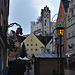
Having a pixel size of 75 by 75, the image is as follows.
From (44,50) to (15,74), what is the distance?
214 ft

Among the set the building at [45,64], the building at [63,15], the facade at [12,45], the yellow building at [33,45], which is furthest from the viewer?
the yellow building at [33,45]

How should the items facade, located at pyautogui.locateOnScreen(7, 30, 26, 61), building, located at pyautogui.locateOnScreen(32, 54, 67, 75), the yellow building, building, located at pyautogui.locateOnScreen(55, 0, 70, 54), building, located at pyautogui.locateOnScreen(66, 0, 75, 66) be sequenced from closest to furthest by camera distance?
facade, located at pyautogui.locateOnScreen(7, 30, 26, 61), building, located at pyautogui.locateOnScreen(32, 54, 67, 75), building, located at pyautogui.locateOnScreen(66, 0, 75, 66), building, located at pyautogui.locateOnScreen(55, 0, 70, 54), the yellow building

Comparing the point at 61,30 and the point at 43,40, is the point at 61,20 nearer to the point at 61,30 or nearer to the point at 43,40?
the point at 61,30

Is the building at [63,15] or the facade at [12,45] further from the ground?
the building at [63,15]

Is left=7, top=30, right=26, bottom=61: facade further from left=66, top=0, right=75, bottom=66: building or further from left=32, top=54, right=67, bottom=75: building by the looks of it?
left=66, top=0, right=75, bottom=66: building

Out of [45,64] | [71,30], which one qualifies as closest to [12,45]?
[45,64]

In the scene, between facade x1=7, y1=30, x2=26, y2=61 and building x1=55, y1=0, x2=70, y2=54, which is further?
building x1=55, y1=0, x2=70, y2=54

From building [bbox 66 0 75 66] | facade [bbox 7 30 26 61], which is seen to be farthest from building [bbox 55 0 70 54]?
facade [bbox 7 30 26 61]

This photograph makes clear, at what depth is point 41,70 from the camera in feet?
67.1

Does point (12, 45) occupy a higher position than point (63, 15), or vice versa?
point (63, 15)


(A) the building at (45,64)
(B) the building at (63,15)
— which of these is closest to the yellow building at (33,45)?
(B) the building at (63,15)

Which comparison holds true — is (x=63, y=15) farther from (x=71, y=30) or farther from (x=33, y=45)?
(x=33, y=45)

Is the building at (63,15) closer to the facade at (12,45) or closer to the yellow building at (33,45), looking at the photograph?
the facade at (12,45)

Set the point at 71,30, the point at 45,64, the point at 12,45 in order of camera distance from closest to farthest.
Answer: the point at 12,45
the point at 45,64
the point at 71,30
